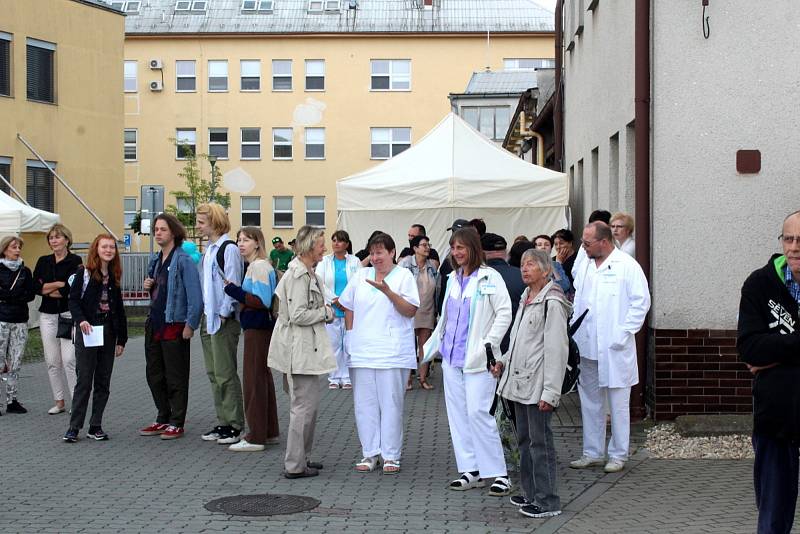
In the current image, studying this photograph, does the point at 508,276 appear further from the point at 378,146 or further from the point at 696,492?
the point at 378,146

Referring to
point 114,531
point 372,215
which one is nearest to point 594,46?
point 372,215

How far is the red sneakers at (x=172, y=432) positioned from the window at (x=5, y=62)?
67.3 feet

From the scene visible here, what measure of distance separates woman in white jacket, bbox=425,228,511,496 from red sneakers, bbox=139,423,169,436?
3638 mm

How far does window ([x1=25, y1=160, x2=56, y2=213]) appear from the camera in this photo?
30.4m

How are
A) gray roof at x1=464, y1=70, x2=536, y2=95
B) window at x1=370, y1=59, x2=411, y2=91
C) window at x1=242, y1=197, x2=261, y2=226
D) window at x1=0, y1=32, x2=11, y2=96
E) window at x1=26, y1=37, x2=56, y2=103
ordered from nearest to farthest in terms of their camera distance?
window at x1=0, y1=32, x2=11, y2=96, window at x1=26, y1=37, x2=56, y2=103, gray roof at x1=464, y1=70, x2=536, y2=95, window at x1=242, y1=197, x2=261, y2=226, window at x1=370, y1=59, x2=411, y2=91

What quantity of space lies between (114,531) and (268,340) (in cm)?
311

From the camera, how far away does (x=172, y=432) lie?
11.0m

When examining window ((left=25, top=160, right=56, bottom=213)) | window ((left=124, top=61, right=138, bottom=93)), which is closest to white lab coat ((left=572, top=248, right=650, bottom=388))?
window ((left=25, top=160, right=56, bottom=213))

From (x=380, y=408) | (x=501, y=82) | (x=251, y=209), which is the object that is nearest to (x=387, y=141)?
(x=251, y=209)

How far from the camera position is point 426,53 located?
58344mm

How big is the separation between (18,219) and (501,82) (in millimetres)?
25911

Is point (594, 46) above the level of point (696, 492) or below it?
above

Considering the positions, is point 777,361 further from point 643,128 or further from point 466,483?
point 643,128

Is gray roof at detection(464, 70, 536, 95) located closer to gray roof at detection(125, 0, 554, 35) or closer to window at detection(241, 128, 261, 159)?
gray roof at detection(125, 0, 554, 35)
